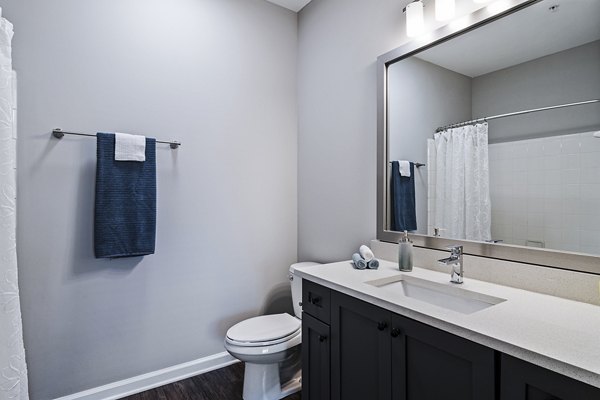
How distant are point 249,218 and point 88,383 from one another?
134 centimetres

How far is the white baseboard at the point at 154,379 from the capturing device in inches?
72.9

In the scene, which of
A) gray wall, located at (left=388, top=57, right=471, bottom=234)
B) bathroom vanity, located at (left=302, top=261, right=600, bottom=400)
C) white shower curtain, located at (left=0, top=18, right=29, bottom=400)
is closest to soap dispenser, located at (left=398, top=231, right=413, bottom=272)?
bathroom vanity, located at (left=302, top=261, right=600, bottom=400)

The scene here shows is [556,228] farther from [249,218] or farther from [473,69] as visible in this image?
[249,218]

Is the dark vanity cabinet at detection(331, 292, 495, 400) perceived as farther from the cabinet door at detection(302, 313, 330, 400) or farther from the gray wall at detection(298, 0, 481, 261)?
Answer: the gray wall at detection(298, 0, 481, 261)

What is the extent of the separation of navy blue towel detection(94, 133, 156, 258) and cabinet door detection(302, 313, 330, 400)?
3.41ft

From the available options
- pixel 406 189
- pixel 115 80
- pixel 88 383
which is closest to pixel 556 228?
pixel 406 189

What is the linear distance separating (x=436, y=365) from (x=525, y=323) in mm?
284

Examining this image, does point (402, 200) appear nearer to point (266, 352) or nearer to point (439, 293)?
point (439, 293)

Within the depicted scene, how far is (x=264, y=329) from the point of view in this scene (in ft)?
6.26

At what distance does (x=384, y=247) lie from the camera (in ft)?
6.09

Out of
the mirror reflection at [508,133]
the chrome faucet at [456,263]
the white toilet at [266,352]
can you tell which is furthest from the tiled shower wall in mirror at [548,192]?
the white toilet at [266,352]

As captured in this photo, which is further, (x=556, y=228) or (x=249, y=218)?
(x=249, y=218)

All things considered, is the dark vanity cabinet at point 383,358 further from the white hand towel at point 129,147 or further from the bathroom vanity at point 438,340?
the white hand towel at point 129,147

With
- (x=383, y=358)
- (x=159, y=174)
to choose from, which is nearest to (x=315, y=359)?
(x=383, y=358)
